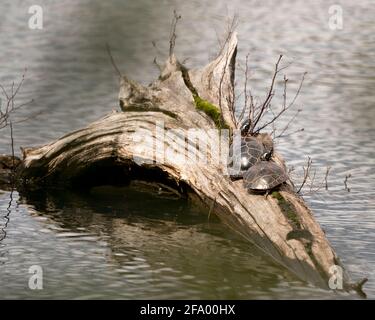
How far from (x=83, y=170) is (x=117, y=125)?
631mm

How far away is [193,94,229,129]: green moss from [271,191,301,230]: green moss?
1.28 m

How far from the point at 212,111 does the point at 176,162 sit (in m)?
0.70

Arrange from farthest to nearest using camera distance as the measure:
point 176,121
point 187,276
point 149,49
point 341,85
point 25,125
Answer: point 149,49, point 341,85, point 25,125, point 176,121, point 187,276

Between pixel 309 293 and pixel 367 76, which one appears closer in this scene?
pixel 309 293

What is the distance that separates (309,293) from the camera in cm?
722

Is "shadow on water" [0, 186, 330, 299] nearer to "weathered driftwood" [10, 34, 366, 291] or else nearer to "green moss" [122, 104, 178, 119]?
"weathered driftwood" [10, 34, 366, 291]

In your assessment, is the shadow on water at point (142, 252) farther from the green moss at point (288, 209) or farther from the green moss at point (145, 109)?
the green moss at point (145, 109)

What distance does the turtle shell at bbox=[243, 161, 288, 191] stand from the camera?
26.6 feet

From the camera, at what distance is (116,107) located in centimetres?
1238

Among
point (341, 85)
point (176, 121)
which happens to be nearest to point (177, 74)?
point (176, 121)

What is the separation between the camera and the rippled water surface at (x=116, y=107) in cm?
767

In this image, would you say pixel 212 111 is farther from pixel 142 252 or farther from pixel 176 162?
pixel 142 252

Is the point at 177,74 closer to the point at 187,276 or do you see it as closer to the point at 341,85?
the point at 187,276

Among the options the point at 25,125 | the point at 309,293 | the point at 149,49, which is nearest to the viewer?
the point at 309,293
